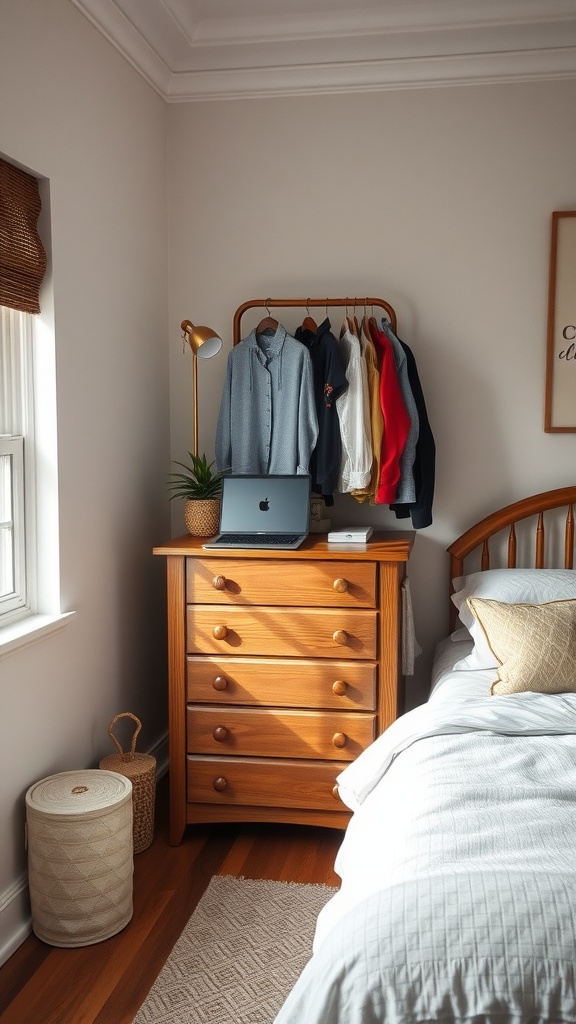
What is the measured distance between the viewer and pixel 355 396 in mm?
3010

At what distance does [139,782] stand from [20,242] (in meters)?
1.63

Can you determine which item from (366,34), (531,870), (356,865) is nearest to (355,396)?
(366,34)

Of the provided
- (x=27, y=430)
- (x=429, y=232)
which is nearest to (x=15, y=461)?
(x=27, y=430)

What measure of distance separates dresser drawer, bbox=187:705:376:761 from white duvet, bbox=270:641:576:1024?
707 mm

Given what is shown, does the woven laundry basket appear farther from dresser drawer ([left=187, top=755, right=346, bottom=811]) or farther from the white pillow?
the white pillow

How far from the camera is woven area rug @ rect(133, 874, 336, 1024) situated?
6.64 feet

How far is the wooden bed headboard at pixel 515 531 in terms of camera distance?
10.3 ft

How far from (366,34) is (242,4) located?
1.46ft

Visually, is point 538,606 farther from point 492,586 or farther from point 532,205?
point 532,205

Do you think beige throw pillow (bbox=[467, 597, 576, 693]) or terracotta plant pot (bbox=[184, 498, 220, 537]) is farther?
terracotta plant pot (bbox=[184, 498, 220, 537])

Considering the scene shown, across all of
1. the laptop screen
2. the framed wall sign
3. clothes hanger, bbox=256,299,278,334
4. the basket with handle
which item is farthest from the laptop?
the framed wall sign

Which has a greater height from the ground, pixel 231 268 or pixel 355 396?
pixel 231 268

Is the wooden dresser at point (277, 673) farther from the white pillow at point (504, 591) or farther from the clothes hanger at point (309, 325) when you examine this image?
the clothes hanger at point (309, 325)

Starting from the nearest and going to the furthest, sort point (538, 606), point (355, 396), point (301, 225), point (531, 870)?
1. point (531, 870)
2. point (538, 606)
3. point (355, 396)
4. point (301, 225)
